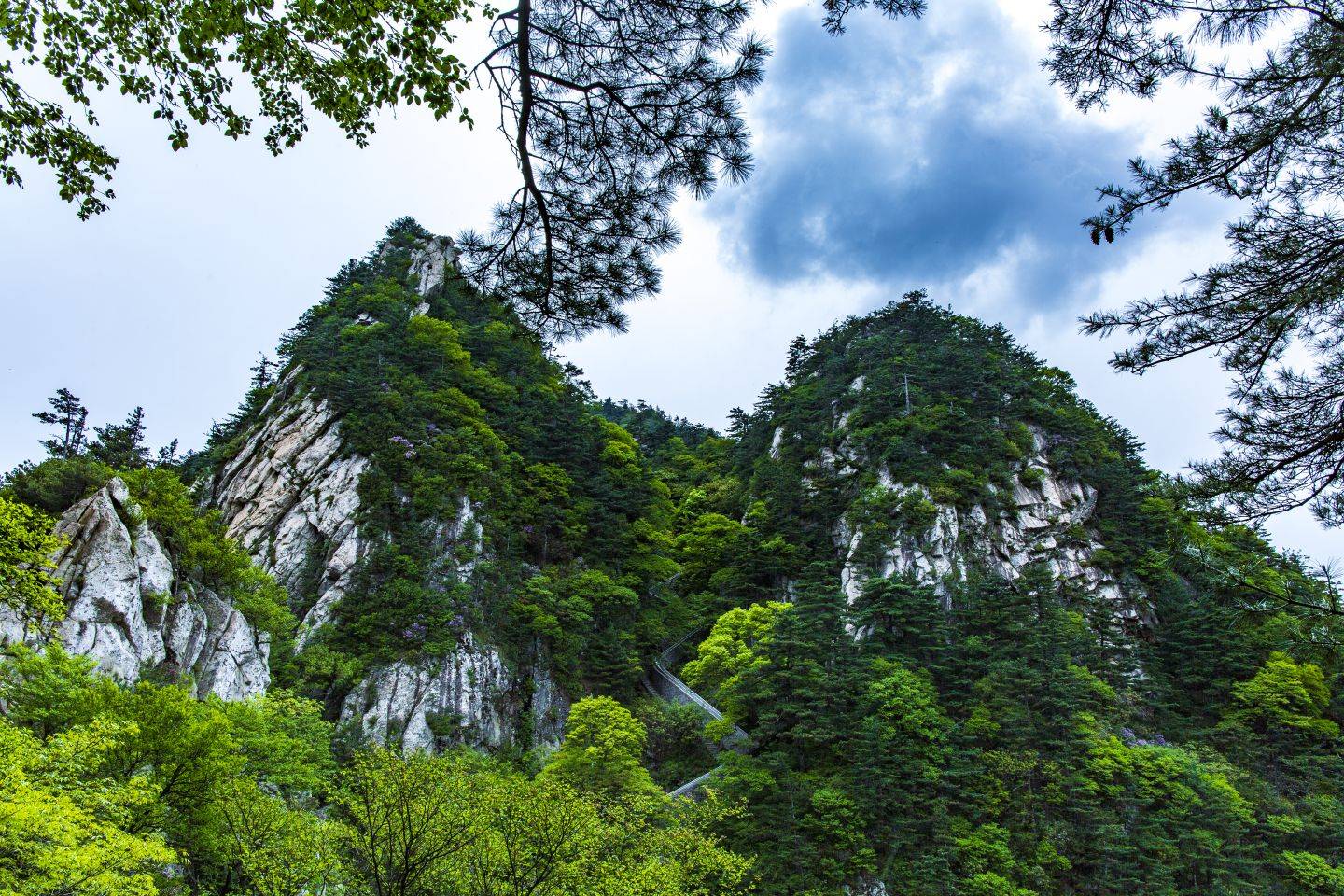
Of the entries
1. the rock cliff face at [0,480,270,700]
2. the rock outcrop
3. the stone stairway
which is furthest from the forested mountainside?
the stone stairway

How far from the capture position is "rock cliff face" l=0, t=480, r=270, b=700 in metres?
14.3

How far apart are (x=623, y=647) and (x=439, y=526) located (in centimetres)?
956

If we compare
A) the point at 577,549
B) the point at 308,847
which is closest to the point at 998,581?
the point at 577,549

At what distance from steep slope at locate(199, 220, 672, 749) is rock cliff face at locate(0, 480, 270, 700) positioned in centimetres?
407

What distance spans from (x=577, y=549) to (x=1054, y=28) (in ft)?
99.3

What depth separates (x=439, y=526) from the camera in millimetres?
28344

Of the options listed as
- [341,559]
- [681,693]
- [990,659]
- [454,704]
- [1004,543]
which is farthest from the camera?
[1004,543]

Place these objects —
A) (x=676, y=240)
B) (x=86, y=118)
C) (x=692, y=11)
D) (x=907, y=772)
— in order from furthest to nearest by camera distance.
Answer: (x=907, y=772) → (x=676, y=240) → (x=692, y=11) → (x=86, y=118)

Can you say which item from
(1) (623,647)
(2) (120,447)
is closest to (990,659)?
(1) (623,647)

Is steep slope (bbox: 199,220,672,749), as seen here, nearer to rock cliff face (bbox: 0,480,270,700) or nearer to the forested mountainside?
the forested mountainside

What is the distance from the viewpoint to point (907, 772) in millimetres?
20625

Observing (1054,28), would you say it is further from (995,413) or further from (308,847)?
(995,413)

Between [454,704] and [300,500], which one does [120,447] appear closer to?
[300,500]

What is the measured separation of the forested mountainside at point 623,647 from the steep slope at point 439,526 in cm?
18
